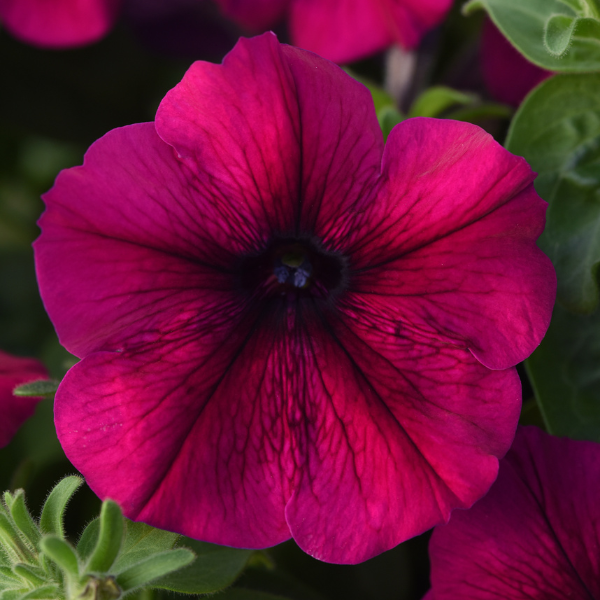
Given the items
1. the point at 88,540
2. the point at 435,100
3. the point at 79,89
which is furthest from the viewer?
the point at 79,89

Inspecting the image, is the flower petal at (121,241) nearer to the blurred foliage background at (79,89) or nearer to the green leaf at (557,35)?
the green leaf at (557,35)

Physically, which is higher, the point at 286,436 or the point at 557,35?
the point at 557,35

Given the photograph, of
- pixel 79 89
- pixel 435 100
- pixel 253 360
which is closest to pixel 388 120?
pixel 435 100

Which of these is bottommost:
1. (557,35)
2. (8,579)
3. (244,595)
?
(244,595)

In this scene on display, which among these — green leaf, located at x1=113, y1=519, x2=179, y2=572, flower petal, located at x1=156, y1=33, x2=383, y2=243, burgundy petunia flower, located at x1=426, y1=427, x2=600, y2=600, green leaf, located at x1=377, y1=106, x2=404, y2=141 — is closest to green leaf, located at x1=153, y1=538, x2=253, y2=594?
green leaf, located at x1=113, y1=519, x2=179, y2=572

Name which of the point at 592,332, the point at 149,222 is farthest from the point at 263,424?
the point at 592,332

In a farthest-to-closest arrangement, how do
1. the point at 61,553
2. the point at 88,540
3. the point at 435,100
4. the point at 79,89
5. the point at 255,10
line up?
the point at 79,89 → the point at 255,10 → the point at 435,100 → the point at 88,540 → the point at 61,553

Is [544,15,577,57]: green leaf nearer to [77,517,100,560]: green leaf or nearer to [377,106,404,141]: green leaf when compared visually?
[377,106,404,141]: green leaf

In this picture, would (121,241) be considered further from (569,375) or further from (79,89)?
(79,89)
